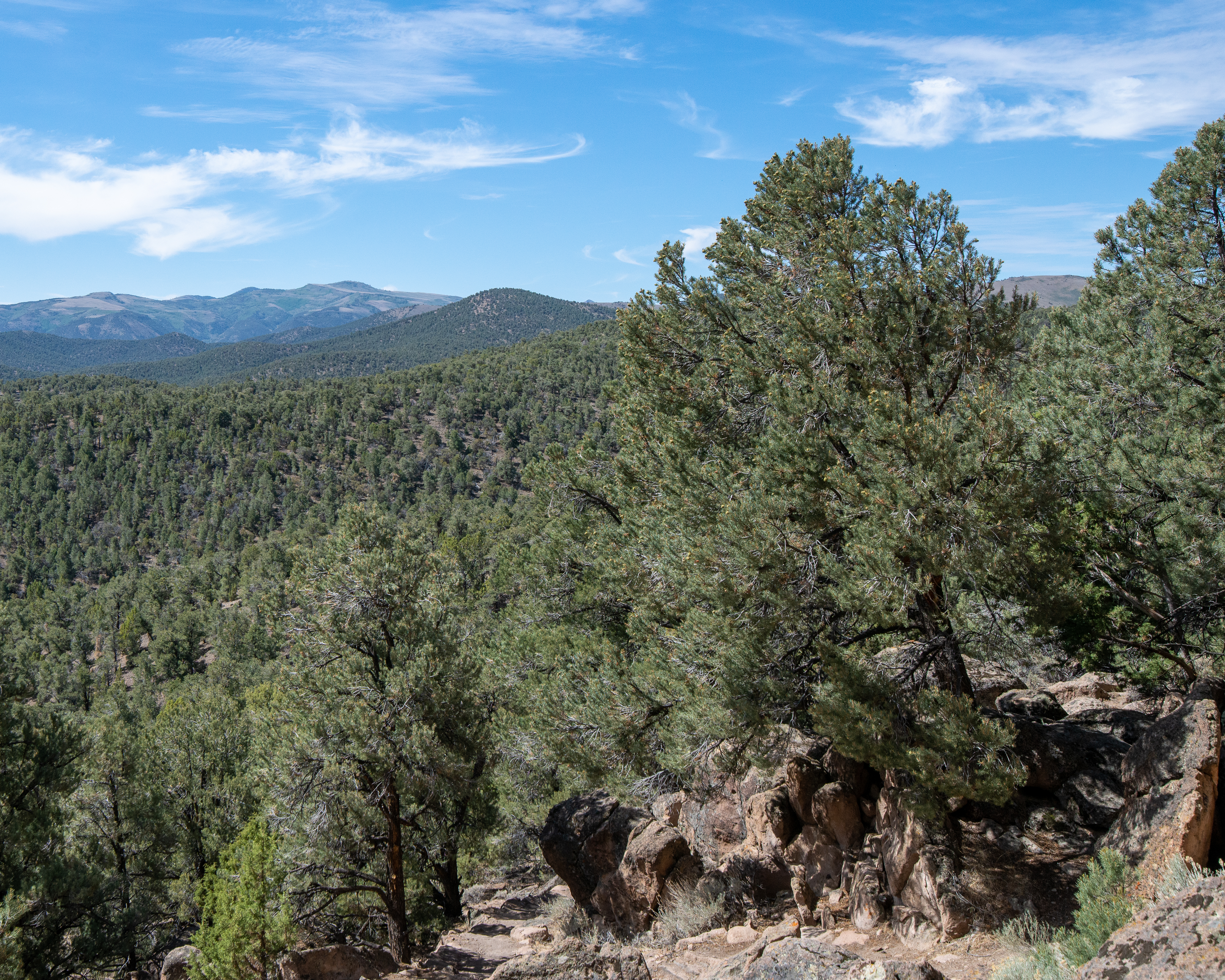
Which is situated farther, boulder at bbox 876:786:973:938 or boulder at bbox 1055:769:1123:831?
boulder at bbox 1055:769:1123:831

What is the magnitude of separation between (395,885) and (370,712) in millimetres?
3688

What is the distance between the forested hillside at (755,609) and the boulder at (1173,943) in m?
3.05

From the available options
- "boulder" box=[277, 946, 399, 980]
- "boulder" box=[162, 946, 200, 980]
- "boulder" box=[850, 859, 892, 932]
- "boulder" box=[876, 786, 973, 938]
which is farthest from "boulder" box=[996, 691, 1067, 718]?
"boulder" box=[162, 946, 200, 980]

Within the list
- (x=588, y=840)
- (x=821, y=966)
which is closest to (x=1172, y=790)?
(x=821, y=966)

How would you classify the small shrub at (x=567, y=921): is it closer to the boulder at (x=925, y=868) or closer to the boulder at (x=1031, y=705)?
the boulder at (x=925, y=868)

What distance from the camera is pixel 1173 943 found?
4297mm

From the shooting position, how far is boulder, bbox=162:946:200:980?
48.8ft

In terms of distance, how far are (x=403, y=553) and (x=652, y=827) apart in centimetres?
657

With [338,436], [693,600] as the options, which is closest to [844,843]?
[693,600]

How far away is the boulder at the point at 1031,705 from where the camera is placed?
462 inches

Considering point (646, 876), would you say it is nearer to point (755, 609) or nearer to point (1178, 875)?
point (755, 609)

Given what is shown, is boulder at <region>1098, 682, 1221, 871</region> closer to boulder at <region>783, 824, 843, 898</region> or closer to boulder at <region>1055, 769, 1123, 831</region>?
boulder at <region>1055, 769, 1123, 831</region>

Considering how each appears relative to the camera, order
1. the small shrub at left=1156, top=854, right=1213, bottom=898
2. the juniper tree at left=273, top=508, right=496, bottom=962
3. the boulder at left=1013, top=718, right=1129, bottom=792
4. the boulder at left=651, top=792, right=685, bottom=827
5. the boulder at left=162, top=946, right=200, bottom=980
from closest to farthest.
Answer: the small shrub at left=1156, top=854, right=1213, bottom=898 → the boulder at left=1013, top=718, right=1129, bottom=792 → the juniper tree at left=273, top=508, right=496, bottom=962 → the boulder at left=651, top=792, right=685, bottom=827 → the boulder at left=162, top=946, right=200, bottom=980

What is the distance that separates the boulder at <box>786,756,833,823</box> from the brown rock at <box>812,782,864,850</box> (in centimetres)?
30
